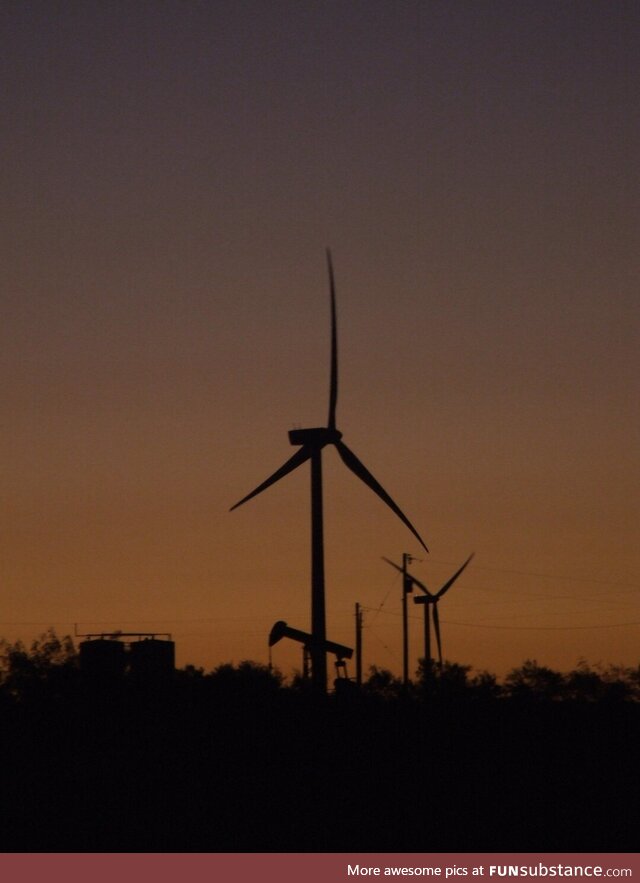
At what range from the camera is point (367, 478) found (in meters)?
80.4

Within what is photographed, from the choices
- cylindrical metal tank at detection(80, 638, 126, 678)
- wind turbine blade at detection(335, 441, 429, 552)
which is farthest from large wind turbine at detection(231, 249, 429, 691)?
cylindrical metal tank at detection(80, 638, 126, 678)

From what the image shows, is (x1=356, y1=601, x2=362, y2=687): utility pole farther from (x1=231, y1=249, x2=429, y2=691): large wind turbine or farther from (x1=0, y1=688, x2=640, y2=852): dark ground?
(x1=231, y1=249, x2=429, y2=691): large wind turbine

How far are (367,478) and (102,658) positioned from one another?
31018mm

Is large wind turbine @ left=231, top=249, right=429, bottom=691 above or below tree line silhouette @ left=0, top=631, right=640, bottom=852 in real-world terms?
above

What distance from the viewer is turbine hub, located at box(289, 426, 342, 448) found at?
8181 centimetres

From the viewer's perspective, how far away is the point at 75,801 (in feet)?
187

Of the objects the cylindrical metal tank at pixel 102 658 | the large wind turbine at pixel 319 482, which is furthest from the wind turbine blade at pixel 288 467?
the cylindrical metal tank at pixel 102 658

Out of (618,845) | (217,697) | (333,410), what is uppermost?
(333,410)

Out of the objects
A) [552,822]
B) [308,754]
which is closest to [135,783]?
[308,754]

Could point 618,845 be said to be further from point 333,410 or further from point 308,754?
point 333,410

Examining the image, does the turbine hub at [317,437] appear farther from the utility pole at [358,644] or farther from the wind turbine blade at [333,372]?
the utility pole at [358,644]

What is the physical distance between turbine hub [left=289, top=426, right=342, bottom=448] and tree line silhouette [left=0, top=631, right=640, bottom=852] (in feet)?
43.4

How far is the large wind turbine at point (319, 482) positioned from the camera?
7769 cm

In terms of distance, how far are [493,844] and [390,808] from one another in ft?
26.4
